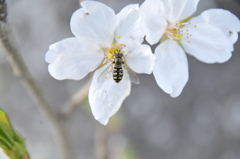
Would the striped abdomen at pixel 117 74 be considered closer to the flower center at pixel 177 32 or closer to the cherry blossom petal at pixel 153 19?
the cherry blossom petal at pixel 153 19

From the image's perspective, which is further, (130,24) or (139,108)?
(139,108)

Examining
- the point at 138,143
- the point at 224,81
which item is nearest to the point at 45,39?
the point at 138,143

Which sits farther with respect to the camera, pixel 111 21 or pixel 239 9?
pixel 239 9

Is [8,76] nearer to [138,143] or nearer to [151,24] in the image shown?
[138,143]

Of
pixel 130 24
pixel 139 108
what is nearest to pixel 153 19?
pixel 130 24

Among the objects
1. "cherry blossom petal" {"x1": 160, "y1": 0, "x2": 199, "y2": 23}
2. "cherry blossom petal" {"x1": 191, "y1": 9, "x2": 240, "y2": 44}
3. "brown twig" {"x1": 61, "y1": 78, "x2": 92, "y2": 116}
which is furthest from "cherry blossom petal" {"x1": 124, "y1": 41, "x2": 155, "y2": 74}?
"brown twig" {"x1": 61, "y1": 78, "x2": 92, "y2": 116}

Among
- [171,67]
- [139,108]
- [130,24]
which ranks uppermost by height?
[130,24]

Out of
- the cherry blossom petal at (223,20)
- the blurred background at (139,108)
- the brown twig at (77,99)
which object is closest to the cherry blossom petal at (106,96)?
the cherry blossom petal at (223,20)

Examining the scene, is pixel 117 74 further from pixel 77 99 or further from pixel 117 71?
pixel 77 99
